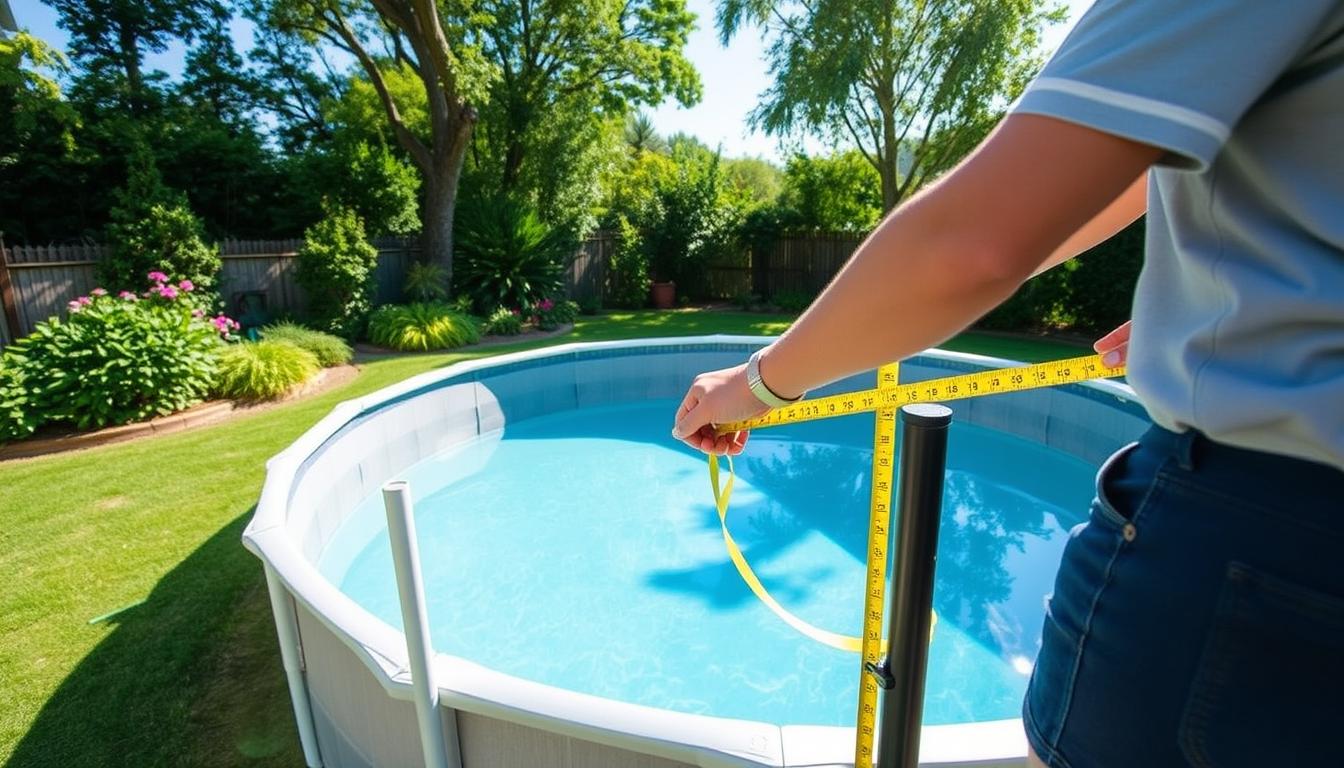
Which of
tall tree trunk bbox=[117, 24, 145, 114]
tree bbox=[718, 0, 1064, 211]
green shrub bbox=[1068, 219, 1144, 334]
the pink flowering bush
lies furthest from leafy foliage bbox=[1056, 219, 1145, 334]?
tall tree trunk bbox=[117, 24, 145, 114]

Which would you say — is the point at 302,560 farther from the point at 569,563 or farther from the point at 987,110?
the point at 987,110

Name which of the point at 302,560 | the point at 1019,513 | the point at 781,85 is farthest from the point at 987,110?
the point at 302,560

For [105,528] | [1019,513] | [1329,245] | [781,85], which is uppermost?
[781,85]

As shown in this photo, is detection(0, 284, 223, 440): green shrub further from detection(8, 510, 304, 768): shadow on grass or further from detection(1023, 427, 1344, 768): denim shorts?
detection(1023, 427, 1344, 768): denim shorts

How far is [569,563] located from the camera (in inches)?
184

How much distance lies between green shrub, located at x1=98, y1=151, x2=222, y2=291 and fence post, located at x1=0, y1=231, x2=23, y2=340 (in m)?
0.95

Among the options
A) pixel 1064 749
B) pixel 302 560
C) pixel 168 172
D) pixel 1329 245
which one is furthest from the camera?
pixel 168 172

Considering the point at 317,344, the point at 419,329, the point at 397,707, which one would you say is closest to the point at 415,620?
the point at 397,707

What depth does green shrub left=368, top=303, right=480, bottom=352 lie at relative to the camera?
10.1 metres

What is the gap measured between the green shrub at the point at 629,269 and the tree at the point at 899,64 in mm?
3958

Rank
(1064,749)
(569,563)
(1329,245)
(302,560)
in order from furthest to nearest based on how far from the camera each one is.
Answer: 1. (569,563)
2. (302,560)
3. (1064,749)
4. (1329,245)

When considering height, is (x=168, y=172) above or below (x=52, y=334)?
above

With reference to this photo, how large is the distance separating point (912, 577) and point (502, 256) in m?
12.3

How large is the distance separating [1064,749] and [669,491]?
519 cm
